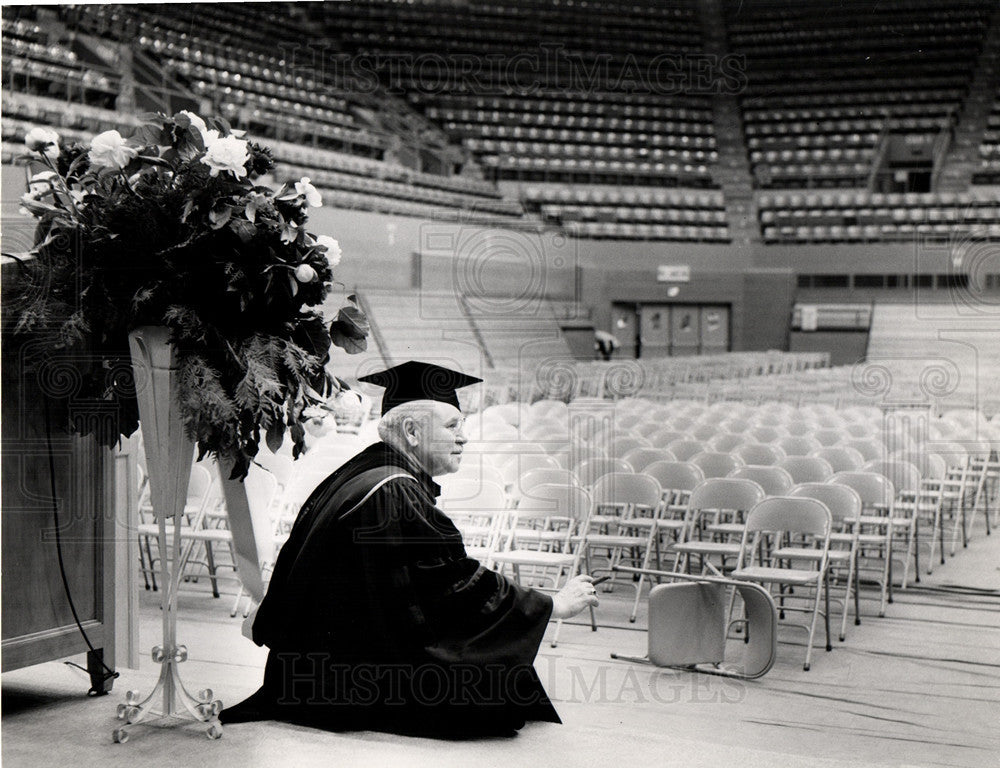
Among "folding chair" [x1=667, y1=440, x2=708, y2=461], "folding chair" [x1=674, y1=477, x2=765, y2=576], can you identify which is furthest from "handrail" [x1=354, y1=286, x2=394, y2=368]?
"folding chair" [x1=674, y1=477, x2=765, y2=576]

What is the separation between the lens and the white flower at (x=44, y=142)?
3.28 meters

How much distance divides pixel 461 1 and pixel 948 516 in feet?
82.2

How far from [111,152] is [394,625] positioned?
5.21 ft

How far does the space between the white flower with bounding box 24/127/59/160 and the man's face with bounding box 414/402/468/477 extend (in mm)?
1333

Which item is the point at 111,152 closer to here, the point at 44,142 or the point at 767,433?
the point at 44,142

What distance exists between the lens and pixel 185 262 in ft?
10.9

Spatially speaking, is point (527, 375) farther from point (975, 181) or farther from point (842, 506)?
point (975, 181)

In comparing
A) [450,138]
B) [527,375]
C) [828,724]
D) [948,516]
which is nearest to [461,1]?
[450,138]

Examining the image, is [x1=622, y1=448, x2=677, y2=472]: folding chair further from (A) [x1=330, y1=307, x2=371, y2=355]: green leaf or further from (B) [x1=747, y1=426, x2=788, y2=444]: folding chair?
(A) [x1=330, y1=307, x2=371, y2=355]: green leaf

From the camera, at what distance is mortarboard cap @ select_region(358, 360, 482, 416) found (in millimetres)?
3639

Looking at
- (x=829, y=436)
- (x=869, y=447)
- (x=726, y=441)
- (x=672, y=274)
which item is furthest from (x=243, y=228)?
(x=672, y=274)

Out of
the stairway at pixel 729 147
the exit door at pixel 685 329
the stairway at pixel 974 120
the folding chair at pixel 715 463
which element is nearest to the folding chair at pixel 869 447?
the folding chair at pixel 715 463

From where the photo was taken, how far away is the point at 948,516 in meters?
8.93

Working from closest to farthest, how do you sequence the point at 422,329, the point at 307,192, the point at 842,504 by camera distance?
1. the point at 307,192
2. the point at 842,504
3. the point at 422,329
